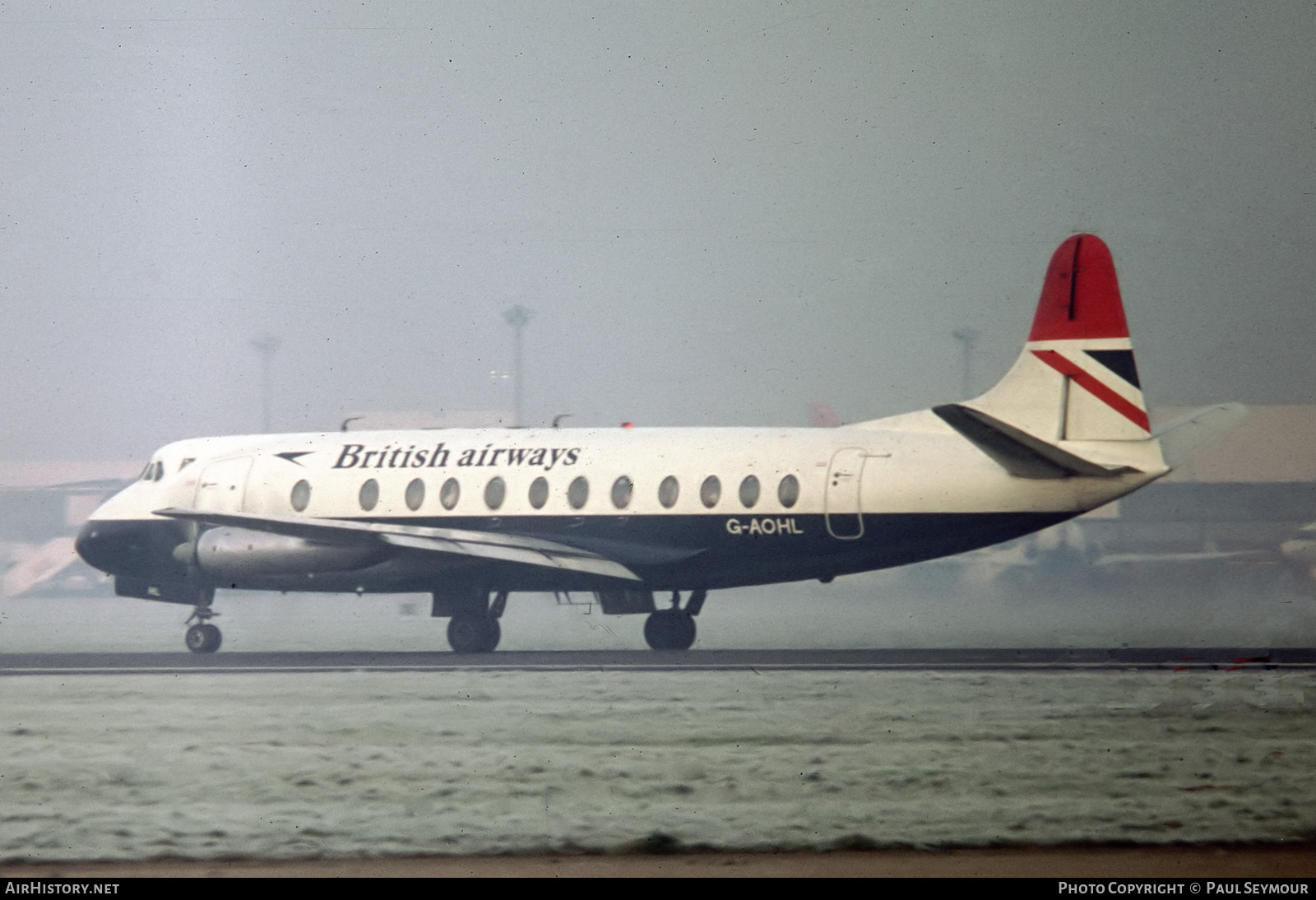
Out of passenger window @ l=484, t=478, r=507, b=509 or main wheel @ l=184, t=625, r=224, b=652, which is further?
main wheel @ l=184, t=625, r=224, b=652

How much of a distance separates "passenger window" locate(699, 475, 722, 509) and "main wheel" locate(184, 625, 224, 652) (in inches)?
316

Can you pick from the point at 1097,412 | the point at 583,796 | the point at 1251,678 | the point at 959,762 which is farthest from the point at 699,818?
the point at 1097,412

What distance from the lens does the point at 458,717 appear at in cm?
1392

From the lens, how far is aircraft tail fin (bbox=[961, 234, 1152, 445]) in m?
19.5

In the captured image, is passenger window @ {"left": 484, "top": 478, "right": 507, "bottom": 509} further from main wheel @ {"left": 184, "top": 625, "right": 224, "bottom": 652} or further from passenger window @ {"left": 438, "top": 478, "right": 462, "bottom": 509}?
main wheel @ {"left": 184, "top": 625, "right": 224, "bottom": 652}

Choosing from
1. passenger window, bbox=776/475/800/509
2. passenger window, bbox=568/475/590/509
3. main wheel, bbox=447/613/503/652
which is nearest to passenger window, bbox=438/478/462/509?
main wheel, bbox=447/613/503/652

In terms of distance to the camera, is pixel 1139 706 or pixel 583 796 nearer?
pixel 583 796

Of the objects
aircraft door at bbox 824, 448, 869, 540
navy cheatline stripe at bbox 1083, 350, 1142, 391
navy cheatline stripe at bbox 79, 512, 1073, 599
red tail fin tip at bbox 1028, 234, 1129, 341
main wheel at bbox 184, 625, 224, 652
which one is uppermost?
→ red tail fin tip at bbox 1028, 234, 1129, 341

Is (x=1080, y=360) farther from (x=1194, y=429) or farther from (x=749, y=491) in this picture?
(x=749, y=491)

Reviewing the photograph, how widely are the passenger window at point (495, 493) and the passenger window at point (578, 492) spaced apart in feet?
3.57

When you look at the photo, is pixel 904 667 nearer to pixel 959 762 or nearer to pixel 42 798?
pixel 959 762

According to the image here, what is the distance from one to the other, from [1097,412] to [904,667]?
166 inches

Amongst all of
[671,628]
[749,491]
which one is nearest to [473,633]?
[671,628]

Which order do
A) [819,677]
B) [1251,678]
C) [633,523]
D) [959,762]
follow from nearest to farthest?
[959,762] < [1251,678] < [819,677] < [633,523]
